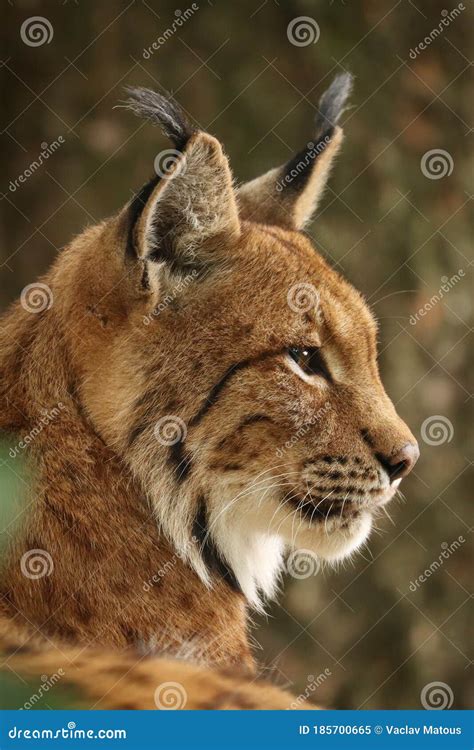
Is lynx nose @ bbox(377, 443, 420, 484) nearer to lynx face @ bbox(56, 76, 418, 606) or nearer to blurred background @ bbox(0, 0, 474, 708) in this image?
lynx face @ bbox(56, 76, 418, 606)

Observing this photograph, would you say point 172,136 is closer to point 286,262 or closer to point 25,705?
point 286,262

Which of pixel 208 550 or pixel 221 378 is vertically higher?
pixel 221 378

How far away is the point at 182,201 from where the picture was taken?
9.62 ft

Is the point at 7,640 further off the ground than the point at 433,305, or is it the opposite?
the point at 433,305

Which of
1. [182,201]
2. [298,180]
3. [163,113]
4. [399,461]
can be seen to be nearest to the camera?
[163,113]

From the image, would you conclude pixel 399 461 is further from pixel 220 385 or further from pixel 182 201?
pixel 182 201

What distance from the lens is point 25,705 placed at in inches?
76.2

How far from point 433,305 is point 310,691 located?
5.85 ft

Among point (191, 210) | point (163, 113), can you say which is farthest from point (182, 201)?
point (163, 113)

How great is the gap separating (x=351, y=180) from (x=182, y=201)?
2.04 meters

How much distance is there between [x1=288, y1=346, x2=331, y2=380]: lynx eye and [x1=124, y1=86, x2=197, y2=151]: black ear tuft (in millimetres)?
675

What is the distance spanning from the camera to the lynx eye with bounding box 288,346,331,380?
10.1 ft

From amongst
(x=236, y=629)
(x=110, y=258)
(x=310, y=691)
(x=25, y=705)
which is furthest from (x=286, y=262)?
(x=310, y=691)

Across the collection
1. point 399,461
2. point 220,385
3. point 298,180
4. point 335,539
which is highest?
point 298,180
